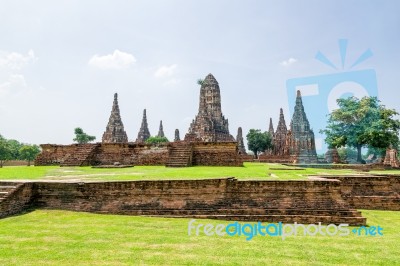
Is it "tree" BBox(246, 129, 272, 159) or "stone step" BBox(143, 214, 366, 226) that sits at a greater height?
"tree" BBox(246, 129, 272, 159)

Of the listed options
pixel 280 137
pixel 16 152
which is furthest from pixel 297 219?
pixel 16 152

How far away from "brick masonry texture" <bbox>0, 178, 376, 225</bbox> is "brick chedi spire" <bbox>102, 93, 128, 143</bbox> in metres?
38.7

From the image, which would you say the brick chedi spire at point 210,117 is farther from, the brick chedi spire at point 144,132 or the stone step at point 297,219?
the stone step at point 297,219

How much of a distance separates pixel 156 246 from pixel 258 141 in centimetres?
5136

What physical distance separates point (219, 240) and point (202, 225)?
99 cm

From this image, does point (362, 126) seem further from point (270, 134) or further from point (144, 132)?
point (144, 132)

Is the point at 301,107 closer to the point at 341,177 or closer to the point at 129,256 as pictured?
the point at 341,177

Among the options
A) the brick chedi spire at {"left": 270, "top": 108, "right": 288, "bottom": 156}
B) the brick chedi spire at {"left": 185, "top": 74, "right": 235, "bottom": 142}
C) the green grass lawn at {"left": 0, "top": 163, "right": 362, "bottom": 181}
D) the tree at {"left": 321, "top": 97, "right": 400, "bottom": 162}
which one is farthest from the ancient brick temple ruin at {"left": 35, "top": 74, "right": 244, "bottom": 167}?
the brick chedi spire at {"left": 270, "top": 108, "right": 288, "bottom": 156}

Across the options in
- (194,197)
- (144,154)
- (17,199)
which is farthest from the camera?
(144,154)

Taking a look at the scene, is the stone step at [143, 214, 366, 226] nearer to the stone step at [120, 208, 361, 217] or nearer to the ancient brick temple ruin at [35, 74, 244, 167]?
the stone step at [120, 208, 361, 217]

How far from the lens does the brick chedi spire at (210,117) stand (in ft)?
134

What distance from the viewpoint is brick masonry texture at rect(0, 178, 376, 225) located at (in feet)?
22.6

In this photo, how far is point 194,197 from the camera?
720 cm
